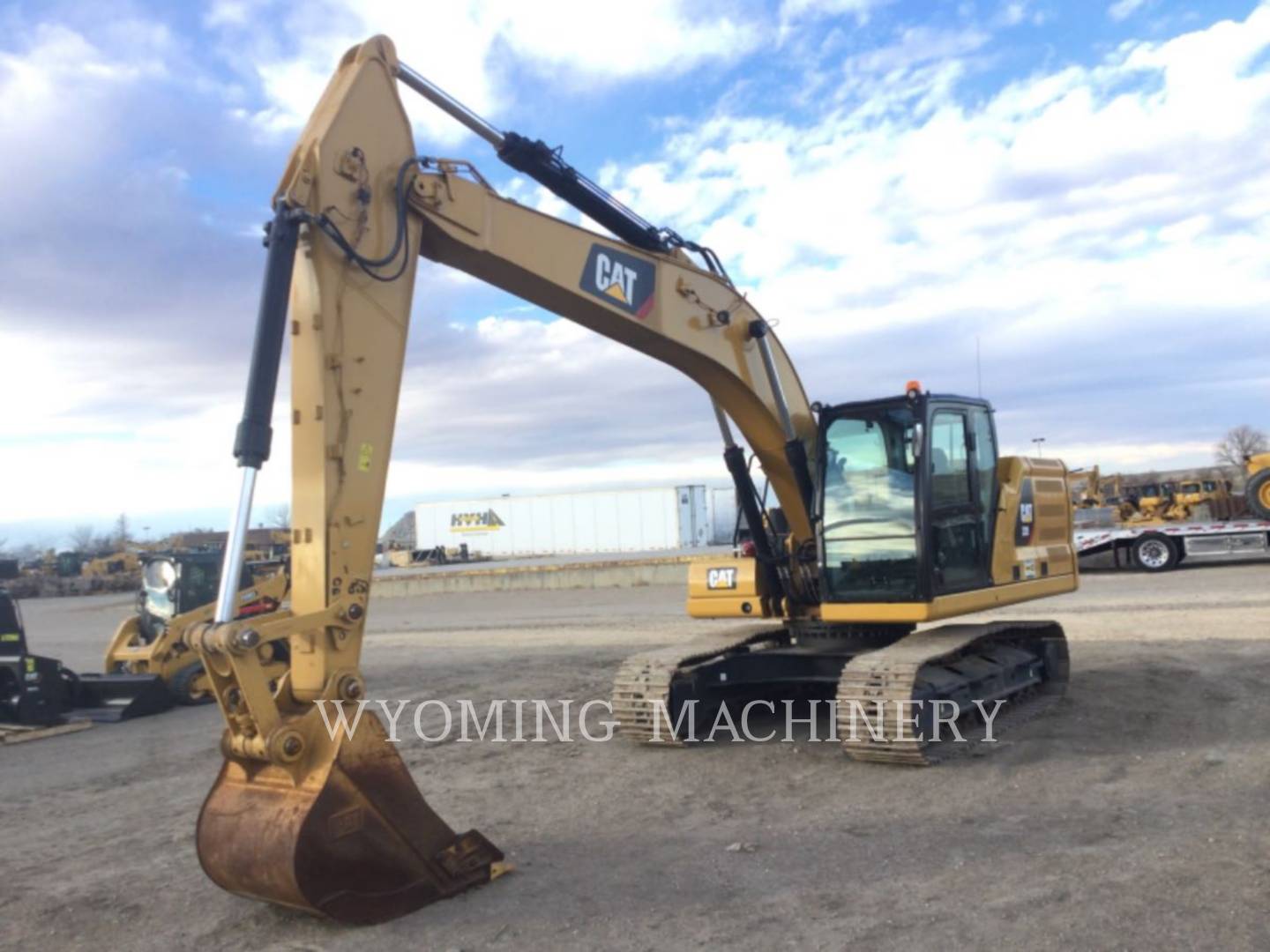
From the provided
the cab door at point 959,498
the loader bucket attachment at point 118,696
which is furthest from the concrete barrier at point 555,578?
the cab door at point 959,498

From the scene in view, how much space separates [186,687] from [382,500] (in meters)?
8.83

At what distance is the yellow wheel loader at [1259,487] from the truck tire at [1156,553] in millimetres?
1938

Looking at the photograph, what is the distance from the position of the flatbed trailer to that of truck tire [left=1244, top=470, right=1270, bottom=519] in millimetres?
251

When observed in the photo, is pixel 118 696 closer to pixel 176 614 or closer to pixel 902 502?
pixel 176 614

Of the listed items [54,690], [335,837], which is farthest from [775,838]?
[54,690]

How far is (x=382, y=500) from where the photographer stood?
220 inches

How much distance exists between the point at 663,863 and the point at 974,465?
4.52m

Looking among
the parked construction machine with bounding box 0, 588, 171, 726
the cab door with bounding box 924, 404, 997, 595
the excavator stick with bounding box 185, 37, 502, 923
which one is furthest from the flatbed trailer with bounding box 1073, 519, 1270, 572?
the excavator stick with bounding box 185, 37, 502, 923

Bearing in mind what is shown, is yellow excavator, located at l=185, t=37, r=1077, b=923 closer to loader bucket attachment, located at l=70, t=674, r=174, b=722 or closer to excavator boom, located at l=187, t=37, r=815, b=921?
excavator boom, located at l=187, t=37, r=815, b=921

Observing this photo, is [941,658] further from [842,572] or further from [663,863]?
[663,863]

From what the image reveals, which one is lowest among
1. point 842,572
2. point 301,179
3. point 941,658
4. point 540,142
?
point 941,658

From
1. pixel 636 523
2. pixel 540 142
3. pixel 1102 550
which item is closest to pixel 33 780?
pixel 540 142

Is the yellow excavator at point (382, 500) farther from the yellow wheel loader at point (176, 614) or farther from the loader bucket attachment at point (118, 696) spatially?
the yellow wheel loader at point (176, 614)

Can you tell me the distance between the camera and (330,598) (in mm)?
5277
